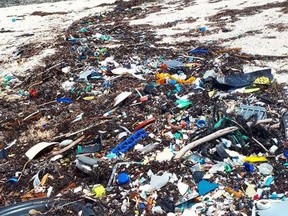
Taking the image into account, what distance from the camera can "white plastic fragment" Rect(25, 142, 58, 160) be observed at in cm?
463

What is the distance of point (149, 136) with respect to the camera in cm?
464

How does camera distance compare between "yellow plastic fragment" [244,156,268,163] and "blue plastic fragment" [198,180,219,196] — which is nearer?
"blue plastic fragment" [198,180,219,196]

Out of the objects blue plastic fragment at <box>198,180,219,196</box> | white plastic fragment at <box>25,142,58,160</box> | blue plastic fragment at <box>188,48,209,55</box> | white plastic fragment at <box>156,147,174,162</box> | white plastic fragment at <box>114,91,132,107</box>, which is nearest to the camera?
blue plastic fragment at <box>198,180,219,196</box>

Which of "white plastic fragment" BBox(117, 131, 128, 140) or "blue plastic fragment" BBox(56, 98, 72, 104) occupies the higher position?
"white plastic fragment" BBox(117, 131, 128, 140)

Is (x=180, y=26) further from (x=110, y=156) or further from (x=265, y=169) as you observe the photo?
(x=265, y=169)

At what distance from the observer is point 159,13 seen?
12.3 meters

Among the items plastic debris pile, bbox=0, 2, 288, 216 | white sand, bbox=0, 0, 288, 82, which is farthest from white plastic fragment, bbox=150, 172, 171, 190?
white sand, bbox=0, 0, 288, 82

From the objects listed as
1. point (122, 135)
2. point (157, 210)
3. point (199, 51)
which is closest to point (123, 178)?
point (157, 210)

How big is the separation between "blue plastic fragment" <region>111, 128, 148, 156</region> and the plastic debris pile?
12 mm

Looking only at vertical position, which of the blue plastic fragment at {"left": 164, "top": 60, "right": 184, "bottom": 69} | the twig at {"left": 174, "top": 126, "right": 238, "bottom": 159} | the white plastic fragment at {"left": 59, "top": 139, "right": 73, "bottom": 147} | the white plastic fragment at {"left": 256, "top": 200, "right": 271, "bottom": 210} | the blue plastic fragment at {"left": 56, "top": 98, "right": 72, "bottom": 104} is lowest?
the blue plastic fragment at {"left": 56, "top": 98, "right": 72, "bottom": 104}

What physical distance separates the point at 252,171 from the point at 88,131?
210cm

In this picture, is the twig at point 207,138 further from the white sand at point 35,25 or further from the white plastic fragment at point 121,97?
the white sand at point 35,25

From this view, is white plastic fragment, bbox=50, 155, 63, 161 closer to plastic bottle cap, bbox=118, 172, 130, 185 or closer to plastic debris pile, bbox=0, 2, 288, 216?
plastic debris pile, bbox=0, 2, 288, 216

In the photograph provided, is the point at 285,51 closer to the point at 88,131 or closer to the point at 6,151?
the point at 88,131
